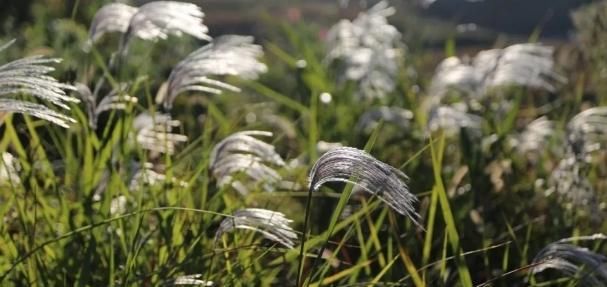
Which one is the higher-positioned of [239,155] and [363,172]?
[363,172]

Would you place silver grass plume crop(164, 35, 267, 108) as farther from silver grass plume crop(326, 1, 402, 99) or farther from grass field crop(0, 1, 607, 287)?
silver grass plume crop(326, 1, 402, 99)

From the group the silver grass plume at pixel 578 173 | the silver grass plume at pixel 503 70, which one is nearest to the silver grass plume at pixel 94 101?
the silver grass plume at pixel 578 173

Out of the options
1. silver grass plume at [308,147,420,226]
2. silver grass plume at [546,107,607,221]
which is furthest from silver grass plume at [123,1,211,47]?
silver grass plume at [546,107,607,221]

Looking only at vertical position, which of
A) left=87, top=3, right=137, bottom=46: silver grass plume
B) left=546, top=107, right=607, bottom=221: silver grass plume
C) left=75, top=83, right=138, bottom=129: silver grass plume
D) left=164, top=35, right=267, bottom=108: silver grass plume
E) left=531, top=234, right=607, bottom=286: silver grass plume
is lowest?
left=546, top=107, right=607, bottom=221: silver grass plume

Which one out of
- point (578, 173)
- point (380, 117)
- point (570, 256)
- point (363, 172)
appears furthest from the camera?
point (380, 117)

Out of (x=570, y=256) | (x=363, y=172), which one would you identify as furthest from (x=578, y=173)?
(x=363, y=172)

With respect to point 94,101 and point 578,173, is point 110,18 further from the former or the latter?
point 578,173

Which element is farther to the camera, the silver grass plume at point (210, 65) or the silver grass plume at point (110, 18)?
→ the silver grass plume at point (110, 18)

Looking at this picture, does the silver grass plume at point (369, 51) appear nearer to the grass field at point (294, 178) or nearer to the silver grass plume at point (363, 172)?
the grass field at point (294, 178)
